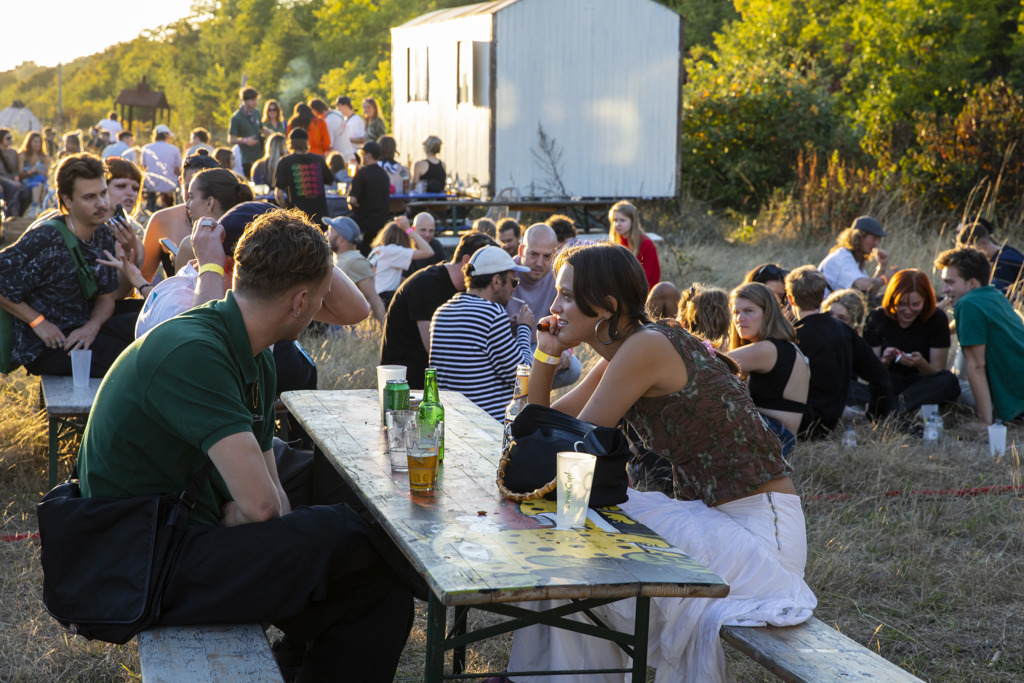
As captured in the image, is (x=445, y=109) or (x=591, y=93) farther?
(x=445, y=109)

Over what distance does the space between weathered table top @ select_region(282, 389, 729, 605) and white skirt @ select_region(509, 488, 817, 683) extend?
337 millimetres

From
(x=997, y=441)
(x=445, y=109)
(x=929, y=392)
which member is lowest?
(x=997, y=441)

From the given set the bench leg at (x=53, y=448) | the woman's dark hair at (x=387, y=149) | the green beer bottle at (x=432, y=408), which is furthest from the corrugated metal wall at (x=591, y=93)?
the green beer bottle at (x=432, y=408)

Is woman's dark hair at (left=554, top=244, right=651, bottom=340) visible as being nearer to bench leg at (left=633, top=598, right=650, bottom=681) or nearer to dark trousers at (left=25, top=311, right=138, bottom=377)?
bench leg at (left=633, top=598, right=650, bottom=681)

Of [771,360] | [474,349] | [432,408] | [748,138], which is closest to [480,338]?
[474,349]

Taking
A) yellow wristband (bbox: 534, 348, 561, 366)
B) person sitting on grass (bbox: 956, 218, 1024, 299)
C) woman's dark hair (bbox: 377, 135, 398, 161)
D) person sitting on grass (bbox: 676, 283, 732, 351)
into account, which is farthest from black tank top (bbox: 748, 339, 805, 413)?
woman's dark hair (bbox: 377, 135, 398, 161)

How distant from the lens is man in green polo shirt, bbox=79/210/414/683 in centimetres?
239

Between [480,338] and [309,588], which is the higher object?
[480,338]

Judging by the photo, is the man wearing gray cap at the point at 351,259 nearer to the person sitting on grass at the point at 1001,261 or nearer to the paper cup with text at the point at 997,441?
the paper cup with text at the point at 997,441

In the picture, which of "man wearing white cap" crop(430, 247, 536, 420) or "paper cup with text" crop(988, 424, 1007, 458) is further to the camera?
"paper cup with text" crop(988, 424, 1007, 458)

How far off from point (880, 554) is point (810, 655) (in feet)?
7.09

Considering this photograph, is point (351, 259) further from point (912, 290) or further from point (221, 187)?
point (912, 290)

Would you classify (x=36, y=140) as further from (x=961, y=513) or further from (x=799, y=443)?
(x=961, y=513)

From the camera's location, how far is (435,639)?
2.29m
